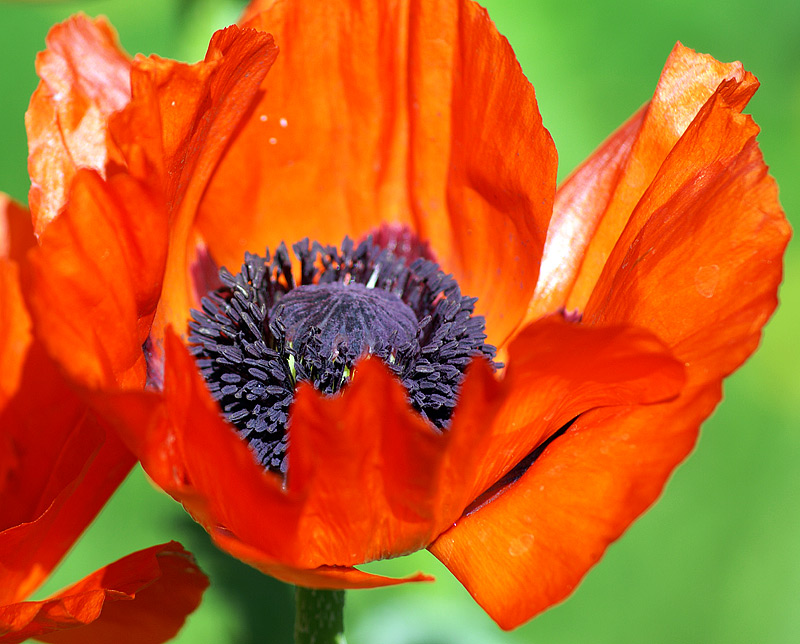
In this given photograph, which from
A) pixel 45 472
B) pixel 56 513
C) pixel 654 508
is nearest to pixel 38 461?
pixel 45 472

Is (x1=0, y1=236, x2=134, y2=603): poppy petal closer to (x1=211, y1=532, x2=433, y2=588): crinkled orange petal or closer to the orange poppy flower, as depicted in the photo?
the orange poppy flower

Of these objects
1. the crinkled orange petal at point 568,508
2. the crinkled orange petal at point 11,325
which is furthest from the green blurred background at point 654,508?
the crinkled orange petal at point 568,508

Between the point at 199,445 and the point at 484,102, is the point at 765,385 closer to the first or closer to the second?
the point at 484,102

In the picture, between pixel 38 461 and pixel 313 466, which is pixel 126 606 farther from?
pixel 313 466

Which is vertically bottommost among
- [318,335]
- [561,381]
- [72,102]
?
[561,381]

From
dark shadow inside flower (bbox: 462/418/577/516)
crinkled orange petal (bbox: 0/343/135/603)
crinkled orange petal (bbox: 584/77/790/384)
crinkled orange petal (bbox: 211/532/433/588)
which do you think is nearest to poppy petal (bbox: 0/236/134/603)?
crinkled orange petal (bbox: 0/343/135/603)

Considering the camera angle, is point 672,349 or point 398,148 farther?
point 398,148

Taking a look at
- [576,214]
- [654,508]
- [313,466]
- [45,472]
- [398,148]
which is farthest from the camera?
[654,508]
